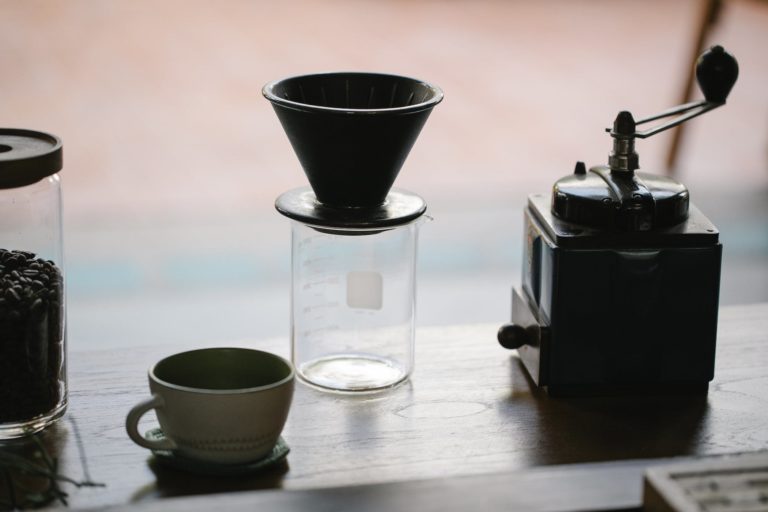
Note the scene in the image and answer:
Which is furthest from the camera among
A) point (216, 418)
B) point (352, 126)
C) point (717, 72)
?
point (717, 72)

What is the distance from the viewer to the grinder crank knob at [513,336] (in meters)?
1.34

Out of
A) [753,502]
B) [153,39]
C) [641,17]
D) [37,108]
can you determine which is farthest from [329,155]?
[641,17]

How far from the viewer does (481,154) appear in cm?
521

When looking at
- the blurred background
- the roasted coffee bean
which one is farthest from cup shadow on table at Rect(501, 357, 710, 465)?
the blurred background

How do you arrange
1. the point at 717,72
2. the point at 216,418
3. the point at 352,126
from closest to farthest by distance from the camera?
the point at 216,418, the point at 352,126, the point at 717,72

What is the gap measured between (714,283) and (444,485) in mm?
455

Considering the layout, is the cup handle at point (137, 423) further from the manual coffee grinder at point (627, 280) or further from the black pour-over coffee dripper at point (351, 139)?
the manual coffee grinder at point (627, 280)

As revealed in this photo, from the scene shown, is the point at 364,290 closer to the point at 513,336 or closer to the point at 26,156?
A: the point at 513,336

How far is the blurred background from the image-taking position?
3678 millimetres

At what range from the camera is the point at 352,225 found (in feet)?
4.04

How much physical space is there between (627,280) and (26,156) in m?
0.68

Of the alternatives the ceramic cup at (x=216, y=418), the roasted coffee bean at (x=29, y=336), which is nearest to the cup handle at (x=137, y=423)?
the ceramic cup at (x=216, y=418)

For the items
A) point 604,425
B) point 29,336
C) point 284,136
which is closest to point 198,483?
point 29,336

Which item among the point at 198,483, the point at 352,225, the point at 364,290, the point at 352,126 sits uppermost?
the point at 352,126
